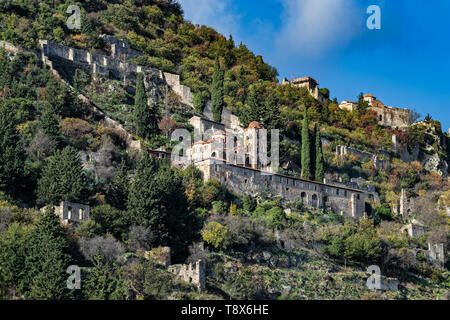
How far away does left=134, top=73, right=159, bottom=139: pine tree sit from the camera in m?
70.8

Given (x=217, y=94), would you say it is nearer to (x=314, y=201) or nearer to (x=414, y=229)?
(x=314, y=201)

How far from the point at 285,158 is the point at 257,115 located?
491 centimetres

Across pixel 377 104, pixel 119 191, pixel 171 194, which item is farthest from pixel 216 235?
pixel 377 104

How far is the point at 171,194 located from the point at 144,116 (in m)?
16.1

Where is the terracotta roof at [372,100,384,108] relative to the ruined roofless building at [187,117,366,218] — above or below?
above

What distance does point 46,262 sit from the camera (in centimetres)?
4522

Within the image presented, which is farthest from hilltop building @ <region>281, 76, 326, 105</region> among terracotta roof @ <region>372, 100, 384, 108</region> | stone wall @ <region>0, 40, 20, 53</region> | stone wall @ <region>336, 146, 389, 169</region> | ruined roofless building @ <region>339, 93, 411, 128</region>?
stone wall @ <region>0, 40, 20, 53</region>

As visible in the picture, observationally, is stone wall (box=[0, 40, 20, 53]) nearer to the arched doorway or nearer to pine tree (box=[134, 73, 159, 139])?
pine tree (box=[134, 73, 159, 139])

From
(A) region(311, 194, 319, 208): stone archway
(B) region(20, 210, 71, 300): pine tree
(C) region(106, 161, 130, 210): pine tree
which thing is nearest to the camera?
(B) region(20, 210, 71, 300): pine tree

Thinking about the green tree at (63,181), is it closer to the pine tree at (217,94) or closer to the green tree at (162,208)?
the green tree at (162,208)

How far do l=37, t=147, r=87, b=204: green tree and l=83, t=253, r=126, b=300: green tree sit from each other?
→ 30.7ft

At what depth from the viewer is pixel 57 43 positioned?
8144 cm

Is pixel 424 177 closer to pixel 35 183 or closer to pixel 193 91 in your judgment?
pixel 193 91
